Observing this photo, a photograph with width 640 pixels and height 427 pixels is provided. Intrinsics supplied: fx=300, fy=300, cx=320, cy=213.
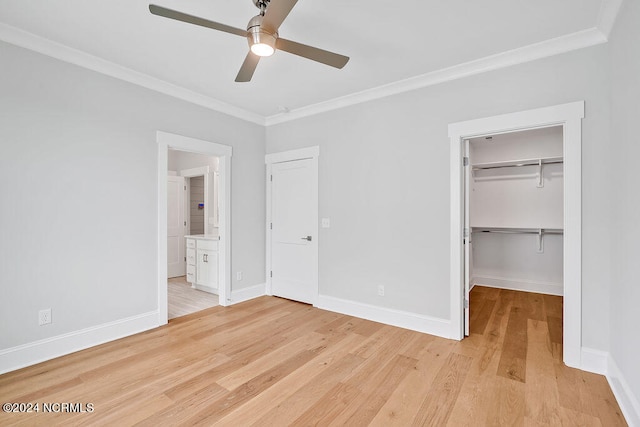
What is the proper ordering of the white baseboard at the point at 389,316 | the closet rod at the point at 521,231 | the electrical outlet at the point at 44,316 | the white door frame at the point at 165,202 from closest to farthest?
the electrical outlet at the point at 44,316 < the white baseboard at the point at 389,316 < the white door frame at the point at 165,202 < the closet rod at the point at 521,231

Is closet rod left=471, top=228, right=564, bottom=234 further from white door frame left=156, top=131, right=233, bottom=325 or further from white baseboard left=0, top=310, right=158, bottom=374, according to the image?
white baseboard left=0, top=310, right=158, bottom=374

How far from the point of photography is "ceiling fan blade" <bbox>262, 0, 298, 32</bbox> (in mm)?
1616

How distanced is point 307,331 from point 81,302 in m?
2.23

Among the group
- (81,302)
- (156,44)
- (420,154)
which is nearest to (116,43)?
(156,44)

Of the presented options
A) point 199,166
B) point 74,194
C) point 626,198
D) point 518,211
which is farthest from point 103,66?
point 518,211

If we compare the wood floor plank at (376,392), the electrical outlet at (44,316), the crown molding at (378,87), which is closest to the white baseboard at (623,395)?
the wood floor plank at (376,392)

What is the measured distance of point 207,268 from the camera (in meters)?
4.89

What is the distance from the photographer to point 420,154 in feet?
10.8

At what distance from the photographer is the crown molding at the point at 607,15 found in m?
2.07

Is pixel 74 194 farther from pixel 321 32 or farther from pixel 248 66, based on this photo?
pixel 321 32

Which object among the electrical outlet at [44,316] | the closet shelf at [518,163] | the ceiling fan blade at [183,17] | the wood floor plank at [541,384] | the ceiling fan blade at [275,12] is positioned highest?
the ceiling fan blade at [275,12]

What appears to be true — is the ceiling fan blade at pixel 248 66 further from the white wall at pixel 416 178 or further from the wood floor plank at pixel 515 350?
the wood floor plank at pixel 515 350

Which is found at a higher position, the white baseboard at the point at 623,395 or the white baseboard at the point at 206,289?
the white baseboard at the point at 623,395

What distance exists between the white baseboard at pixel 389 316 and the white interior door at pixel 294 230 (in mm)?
330
